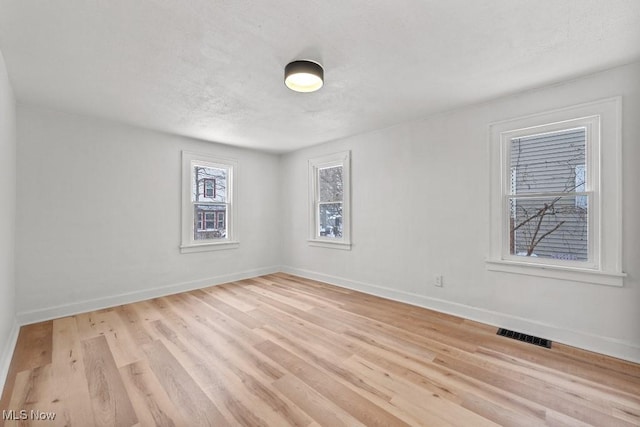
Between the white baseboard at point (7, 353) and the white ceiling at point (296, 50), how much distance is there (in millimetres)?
2374

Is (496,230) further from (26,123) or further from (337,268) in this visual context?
(26,123)

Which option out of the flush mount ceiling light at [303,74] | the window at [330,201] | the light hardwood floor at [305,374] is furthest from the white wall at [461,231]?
the flush mount ceiling light at [303,74]

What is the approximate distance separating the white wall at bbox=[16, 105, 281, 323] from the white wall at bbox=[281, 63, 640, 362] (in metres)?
2.43

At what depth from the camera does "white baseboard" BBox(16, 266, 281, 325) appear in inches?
123

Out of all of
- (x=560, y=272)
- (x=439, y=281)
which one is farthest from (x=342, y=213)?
(x=560, y=272)

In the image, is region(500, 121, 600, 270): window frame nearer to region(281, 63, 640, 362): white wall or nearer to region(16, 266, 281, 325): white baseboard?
region(281, 63, 640, 362): white wall

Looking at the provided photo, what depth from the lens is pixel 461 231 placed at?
3.29 metres

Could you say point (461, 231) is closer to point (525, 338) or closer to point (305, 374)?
point (525, 338)

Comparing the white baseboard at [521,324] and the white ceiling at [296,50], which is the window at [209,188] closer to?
the white ceiling at [296,50]

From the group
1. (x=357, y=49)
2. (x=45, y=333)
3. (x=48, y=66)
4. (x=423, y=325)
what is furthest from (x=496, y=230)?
(x=45, y=333)

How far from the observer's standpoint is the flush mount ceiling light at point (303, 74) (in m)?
2.17

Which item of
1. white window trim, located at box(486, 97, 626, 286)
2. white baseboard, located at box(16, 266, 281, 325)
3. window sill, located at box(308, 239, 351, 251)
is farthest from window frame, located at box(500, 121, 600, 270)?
white baseboard, located at box(16, 266, 281, 325)

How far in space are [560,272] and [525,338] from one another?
28.4 inches

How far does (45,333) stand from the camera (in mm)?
2844
